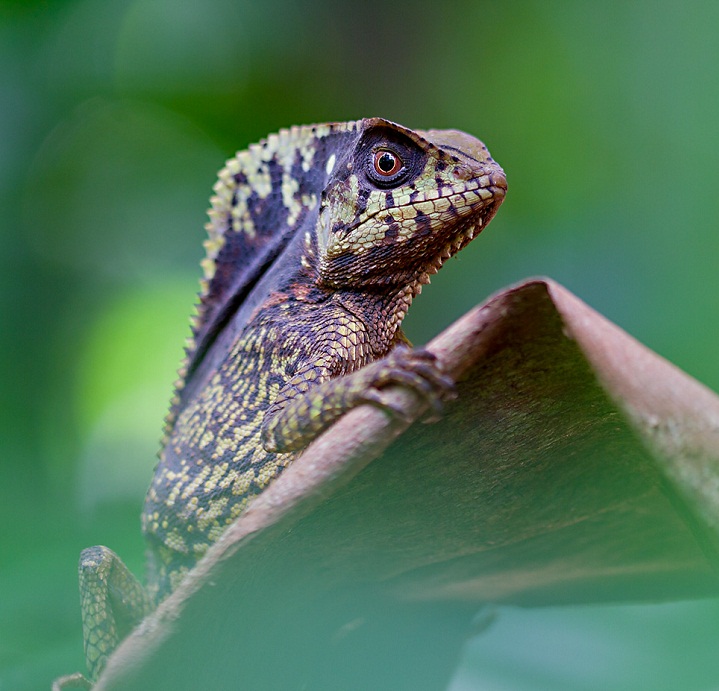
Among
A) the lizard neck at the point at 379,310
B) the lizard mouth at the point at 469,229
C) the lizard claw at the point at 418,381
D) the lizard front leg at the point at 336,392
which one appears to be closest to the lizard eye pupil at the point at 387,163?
the lizard mouth at the point at 469,229

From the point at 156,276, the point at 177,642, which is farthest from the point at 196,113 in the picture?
the point at 177,642

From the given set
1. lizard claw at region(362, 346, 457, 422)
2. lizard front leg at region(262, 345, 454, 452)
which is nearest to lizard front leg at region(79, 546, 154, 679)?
lizard front leg at region(262, 345, 454, 452)

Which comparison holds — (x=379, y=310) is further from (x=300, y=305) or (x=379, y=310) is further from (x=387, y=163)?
(x=387, y=163)

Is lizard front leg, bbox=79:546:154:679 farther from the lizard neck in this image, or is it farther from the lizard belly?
the lizard neck

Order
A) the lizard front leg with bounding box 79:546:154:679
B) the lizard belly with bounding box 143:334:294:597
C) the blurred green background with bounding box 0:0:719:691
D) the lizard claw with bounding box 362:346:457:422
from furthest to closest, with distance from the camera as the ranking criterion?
1. the blurred green background with bounding box 0:0:719:691
2. the lizard belly with bounding box 143:334:294:597
3. the lizard front leg with bounding box 79:546:154:679
4. the lizard claw with bounding box 362:346:457:422

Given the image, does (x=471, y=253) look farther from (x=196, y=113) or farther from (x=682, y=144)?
(x=196, y=113)
